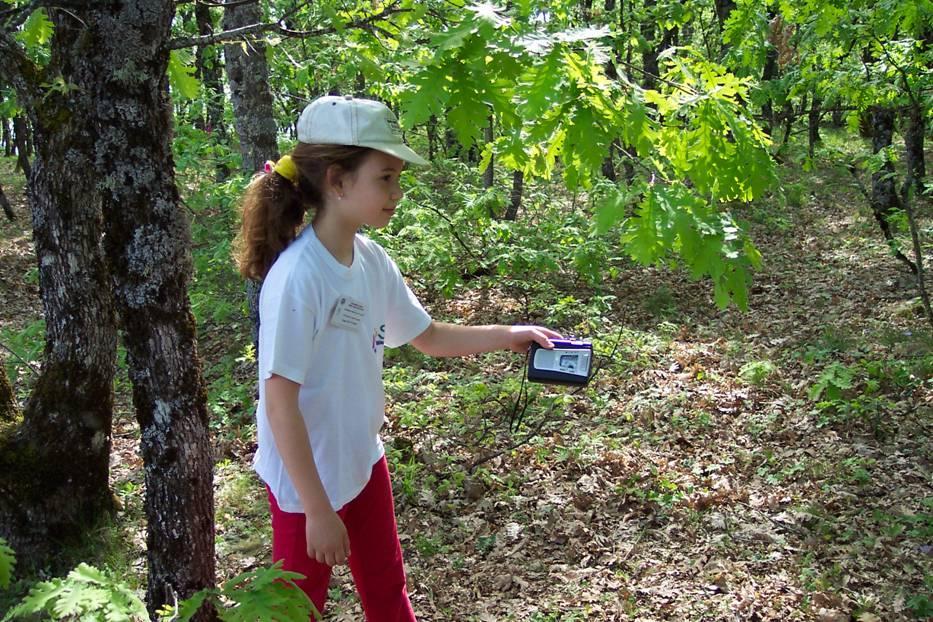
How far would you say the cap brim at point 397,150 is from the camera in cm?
224

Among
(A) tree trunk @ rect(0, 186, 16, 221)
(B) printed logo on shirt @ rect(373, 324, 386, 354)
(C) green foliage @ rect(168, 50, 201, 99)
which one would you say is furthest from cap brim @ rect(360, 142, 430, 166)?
(A) tree trunk @ rect(0, 186, 16, 221)

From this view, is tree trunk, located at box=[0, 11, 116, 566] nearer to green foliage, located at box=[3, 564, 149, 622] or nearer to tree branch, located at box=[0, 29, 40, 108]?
tree branch, located at box=[0, 29, 40, 108]

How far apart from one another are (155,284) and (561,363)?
1.54 m

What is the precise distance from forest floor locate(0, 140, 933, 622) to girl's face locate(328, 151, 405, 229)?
253 cm

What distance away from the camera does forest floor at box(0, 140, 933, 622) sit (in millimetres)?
3947

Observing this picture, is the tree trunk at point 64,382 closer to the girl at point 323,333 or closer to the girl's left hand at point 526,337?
the girl at point 323,333

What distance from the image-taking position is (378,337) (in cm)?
259

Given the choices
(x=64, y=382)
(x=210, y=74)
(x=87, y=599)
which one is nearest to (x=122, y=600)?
(x=87, y=599)

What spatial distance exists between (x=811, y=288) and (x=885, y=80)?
2494 millimetres

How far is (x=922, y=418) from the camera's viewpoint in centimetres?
537

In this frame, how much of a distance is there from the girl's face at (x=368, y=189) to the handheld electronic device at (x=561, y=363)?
2.90 feet

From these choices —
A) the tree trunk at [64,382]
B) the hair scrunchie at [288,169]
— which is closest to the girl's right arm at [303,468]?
the hair scrunchie at [288,169]

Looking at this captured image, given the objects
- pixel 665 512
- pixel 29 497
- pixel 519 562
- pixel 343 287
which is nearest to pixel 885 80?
pixel 665 512

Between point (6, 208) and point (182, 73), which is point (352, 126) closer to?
point (182, 73)
